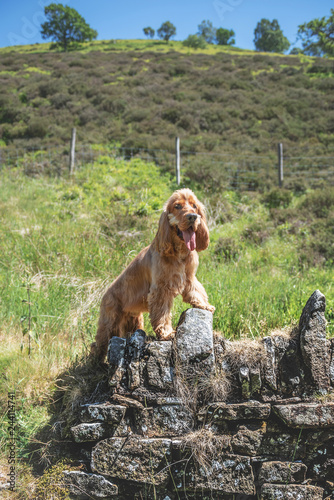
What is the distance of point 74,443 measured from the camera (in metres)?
3.27

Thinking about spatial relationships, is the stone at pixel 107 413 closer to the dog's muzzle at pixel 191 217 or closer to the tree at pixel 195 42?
the dog's muzzle at pixel 191 217

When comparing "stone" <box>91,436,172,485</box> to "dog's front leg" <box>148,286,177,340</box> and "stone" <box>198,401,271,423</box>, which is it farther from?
"dog's front leg" <box>148,286,177,340</box>

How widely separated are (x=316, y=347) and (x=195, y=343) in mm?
941

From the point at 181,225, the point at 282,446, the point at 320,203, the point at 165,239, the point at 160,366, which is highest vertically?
the point at 320,203

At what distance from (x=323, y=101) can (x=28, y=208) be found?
20.8 m

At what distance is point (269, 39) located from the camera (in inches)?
2842

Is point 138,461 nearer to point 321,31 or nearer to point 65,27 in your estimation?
point 321,31

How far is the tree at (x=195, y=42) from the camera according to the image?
155 feet

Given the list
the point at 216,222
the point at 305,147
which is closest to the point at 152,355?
the point at 216,222

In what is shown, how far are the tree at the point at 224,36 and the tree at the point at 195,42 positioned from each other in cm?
2432

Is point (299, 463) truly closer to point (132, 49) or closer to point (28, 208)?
point (28, 208)

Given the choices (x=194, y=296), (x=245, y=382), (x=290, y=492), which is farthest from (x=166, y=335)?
(x=290, y=492)

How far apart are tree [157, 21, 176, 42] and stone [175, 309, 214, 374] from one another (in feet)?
243

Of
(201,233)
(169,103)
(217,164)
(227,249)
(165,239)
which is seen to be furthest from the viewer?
(169,103)
